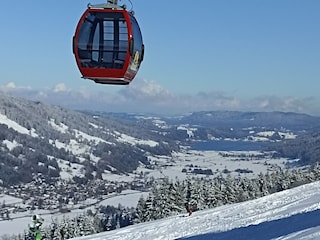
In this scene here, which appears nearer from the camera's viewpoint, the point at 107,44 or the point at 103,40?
the point at 107,44

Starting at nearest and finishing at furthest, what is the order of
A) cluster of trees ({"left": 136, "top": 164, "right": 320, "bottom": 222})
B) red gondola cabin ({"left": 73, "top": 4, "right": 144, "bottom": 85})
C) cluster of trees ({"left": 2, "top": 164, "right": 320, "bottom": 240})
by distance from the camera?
red gondola cabin ({"left": 73, "top": 4, "right": 144, "bottom": 85}) < cluster of trees ({"left": 2, "top": 164, "right": 320, "bottom": 240}) < cluster of trees ({"left": 136, "top": 164, "right": 320, "bottom": 222})

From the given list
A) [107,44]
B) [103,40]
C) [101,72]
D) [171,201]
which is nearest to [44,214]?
[171,201]

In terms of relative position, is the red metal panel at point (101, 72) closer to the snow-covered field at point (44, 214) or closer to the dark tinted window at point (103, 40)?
the dark tinted window at point (103, 40)

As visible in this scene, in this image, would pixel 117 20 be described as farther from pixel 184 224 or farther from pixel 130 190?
pixel 130 190

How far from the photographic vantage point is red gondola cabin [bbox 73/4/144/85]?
1077 cm

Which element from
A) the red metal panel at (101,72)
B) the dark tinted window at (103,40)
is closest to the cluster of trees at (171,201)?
the red metal panel at (101,72)

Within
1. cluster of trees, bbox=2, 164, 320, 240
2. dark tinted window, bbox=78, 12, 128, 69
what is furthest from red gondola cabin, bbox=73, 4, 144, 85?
cluster of trees, bbox=2, 164, 320, 240

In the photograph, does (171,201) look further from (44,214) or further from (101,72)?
(44,214)

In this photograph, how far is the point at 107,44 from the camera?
434 inches

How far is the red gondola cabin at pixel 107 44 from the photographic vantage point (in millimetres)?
10773

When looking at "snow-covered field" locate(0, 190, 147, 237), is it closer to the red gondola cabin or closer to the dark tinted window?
the red gondola cabin

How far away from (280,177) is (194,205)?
65.2 ft

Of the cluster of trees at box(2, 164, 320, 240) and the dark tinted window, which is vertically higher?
the dark tinted window

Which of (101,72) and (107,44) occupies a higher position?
(107,44)
